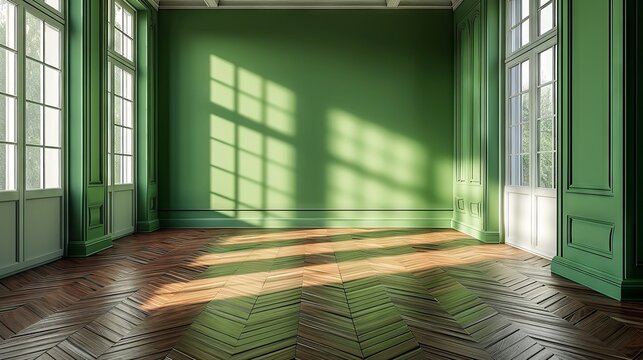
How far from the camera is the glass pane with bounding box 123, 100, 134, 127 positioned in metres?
6.25

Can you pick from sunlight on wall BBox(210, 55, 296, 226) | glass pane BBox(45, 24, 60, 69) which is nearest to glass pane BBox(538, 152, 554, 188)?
sunlight on wall BBox(210, 55, 296, 226)

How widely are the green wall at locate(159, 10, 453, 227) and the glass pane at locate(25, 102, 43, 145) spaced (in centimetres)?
278

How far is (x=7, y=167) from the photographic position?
3.77 meters

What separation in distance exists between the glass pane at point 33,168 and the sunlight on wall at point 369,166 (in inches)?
154

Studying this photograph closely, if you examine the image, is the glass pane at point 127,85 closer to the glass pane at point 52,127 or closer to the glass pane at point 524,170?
the glass pane at point 52,127

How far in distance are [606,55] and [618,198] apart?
1029mm

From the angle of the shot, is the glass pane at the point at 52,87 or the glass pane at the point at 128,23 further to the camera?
the glass pane at the point at 128,23

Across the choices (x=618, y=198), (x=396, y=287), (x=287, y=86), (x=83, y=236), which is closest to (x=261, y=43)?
(x=287, y=86)

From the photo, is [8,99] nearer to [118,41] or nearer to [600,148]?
[118,41]

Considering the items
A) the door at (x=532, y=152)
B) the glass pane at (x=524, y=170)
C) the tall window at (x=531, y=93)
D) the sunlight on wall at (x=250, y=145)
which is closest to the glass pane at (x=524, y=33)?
the tall window at (x=531, y=93)

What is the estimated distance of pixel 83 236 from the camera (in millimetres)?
4641

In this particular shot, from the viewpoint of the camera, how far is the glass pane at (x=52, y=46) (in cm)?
439

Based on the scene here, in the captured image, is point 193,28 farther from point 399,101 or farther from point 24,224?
point 24,224

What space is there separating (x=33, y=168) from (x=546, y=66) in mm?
5058
